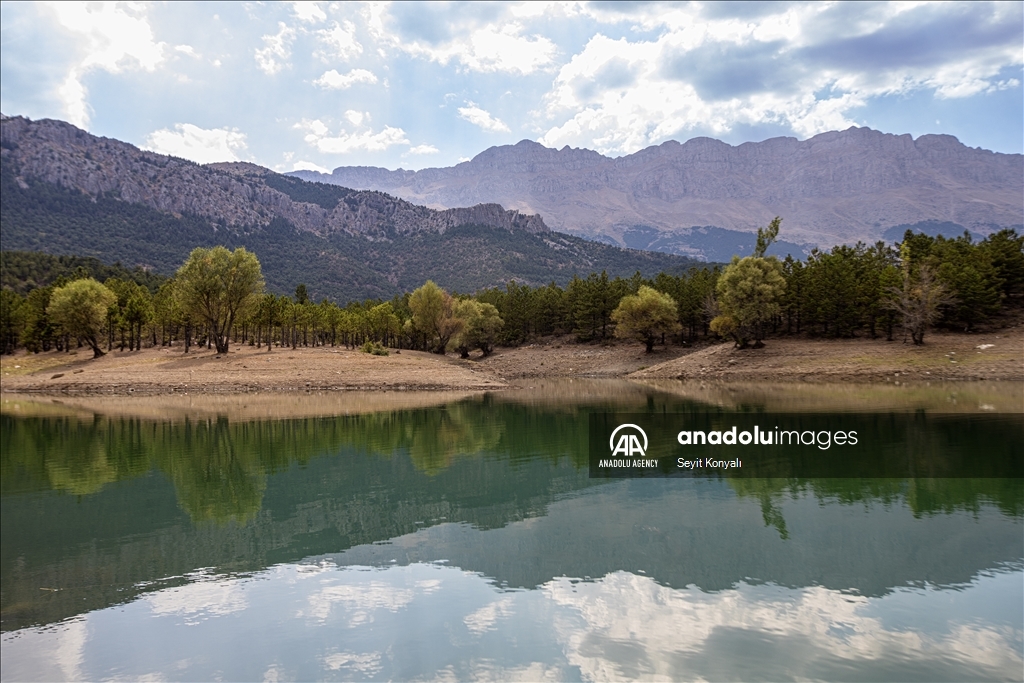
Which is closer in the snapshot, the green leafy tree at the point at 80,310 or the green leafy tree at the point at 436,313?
the green leafy tree at the point at 80,310

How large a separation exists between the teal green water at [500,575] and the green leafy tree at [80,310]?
65.3 m

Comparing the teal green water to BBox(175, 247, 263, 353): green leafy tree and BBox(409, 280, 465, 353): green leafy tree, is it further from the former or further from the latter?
BBox(409, 280, 465, 353): green leafy tree

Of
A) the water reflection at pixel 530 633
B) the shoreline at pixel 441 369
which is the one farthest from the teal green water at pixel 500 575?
the shoreline at pixel 441 369

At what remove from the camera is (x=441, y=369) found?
78375 mm

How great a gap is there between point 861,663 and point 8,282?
173 meters

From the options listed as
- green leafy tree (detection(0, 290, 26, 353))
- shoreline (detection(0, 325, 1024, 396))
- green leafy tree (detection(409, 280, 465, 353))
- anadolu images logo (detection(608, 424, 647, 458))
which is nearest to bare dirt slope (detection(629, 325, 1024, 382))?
shoreline (detection(0, 325, 1024, 396))

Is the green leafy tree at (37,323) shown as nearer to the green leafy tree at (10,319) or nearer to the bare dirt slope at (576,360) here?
the green leafy tree at (10,319)

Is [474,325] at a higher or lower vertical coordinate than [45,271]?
lower

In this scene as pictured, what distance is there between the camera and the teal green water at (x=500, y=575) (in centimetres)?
1065

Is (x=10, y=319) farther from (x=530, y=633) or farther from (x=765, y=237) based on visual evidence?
(x=530, y=633)

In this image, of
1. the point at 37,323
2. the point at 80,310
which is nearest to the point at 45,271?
the point at 37,323

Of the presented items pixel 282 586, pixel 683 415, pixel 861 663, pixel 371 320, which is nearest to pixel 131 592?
pixel 282 586

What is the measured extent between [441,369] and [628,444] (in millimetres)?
49848

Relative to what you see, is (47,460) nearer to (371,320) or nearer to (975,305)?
(975,305)
